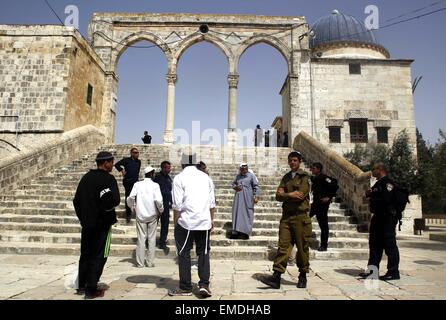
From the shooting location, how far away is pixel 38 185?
989cm

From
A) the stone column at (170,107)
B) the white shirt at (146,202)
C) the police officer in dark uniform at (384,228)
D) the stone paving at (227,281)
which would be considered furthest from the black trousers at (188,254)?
the stone column at (170,107)

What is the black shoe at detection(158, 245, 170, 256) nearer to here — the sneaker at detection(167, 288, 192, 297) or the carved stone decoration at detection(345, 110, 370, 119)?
the sneaker at detection(167, 288, 192, 297)

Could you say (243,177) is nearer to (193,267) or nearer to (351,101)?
(193,267)

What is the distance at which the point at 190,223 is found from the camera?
4.03 meters

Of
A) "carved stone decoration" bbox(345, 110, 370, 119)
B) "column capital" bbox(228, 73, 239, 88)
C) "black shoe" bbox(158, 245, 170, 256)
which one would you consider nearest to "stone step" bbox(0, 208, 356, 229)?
"black shoe" bbox(158, 245, 170, 256)

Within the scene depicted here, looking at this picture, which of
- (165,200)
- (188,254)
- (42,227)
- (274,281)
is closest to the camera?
(188,254)

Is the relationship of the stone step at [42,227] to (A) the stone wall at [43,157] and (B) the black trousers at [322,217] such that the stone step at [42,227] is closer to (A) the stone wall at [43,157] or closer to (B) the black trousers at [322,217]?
(A) the stone wall at [43,157]

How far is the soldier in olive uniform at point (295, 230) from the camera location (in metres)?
4.24

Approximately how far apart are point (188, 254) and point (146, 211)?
1.91 metres

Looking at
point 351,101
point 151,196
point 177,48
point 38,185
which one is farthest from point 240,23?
point 151,196

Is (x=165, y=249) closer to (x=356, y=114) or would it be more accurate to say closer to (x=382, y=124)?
(x=356, y=114)

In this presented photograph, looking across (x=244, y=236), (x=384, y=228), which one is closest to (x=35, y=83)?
(x=244, y=236)

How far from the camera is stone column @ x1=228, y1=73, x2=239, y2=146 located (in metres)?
18.5

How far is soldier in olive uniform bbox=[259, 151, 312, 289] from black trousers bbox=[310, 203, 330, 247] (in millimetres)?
2049
